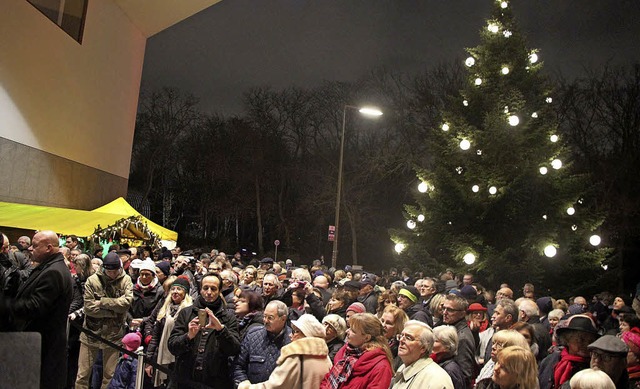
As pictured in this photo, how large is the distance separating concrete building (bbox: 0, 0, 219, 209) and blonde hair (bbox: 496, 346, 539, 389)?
18924mm

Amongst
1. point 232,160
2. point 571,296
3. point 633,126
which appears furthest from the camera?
point 232,160

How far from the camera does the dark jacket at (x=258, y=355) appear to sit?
219 inches

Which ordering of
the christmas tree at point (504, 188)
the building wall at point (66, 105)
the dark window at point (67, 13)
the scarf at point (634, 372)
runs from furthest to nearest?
1. the dark window at point (67, 13)
2. the building wall at point (66, 105)
3. the christmas tree at point (504, 188)
4. the scarf at point (634, 372)

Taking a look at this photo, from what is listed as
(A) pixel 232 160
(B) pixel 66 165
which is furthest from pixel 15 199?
(A) pixel 232 160

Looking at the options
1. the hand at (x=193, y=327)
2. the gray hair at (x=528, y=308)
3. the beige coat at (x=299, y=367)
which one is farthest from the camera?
the gray hair at (x=528, y=308)

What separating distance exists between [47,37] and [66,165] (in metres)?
5.33

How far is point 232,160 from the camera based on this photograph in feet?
151

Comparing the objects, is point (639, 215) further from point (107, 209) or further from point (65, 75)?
point (65, 75)

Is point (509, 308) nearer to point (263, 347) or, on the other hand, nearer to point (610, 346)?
point (610, 346)

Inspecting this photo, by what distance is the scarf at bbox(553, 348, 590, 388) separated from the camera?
4.78m

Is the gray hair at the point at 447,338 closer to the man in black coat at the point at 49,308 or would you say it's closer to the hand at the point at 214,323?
the hand at the point at 214,323

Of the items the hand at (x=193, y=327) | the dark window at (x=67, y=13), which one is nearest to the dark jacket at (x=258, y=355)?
the hand at (x=193, y=327)

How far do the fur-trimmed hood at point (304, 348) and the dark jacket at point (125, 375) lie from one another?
3.25 metres

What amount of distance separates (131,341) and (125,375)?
420mm
